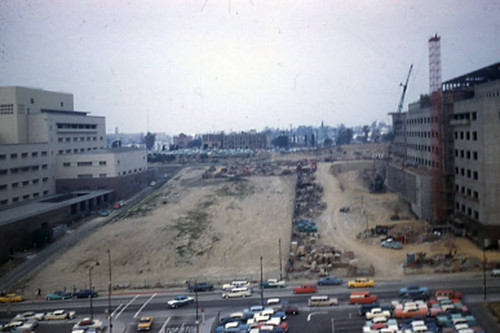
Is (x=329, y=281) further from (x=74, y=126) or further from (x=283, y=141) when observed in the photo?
(x=283, y=141)

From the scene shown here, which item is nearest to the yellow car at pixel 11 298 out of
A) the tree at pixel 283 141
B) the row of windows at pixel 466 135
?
the row of windows at pixel 466 135

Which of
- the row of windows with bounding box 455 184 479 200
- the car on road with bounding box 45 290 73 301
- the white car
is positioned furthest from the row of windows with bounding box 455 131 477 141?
the white car

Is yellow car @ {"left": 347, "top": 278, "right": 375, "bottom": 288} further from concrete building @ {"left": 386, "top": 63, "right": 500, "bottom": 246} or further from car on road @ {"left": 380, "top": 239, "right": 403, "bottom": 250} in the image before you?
concrete building @ {"left": 386, "top": 63, "right": 500, "bottom": 246}

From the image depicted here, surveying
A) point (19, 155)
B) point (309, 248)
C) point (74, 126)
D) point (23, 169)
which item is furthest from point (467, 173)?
point (74, 126)

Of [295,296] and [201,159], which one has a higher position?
[201,159]

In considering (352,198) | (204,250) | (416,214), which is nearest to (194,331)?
(204,250)

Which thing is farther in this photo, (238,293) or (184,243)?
(184,243)

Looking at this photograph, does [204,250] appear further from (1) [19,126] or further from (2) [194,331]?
(1) [19,126]
